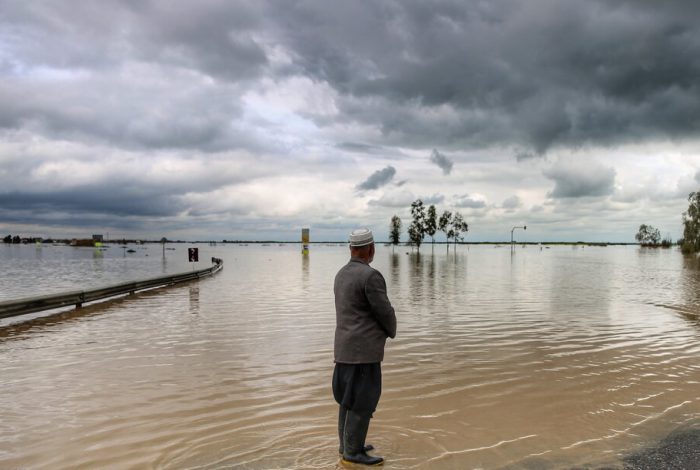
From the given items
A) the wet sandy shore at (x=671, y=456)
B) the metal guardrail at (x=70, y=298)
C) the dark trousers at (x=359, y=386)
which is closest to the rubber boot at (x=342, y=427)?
the dark trousers at (x=359, y=386)

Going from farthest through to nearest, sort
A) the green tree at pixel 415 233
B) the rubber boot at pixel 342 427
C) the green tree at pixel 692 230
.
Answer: the green tree at pixel 415 233
the green tree at pixel 692 230
the rubber boot at pixel 342 427

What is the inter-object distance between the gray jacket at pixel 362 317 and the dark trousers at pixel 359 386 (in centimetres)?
9

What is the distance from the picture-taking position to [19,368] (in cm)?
863

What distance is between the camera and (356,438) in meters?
4.69

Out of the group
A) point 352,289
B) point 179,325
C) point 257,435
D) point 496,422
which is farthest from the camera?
point 179,325

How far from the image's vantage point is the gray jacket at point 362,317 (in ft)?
14.8

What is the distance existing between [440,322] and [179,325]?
7603 millimetres

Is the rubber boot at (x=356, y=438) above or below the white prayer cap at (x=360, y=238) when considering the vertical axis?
below

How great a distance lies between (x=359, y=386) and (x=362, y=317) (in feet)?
2.18

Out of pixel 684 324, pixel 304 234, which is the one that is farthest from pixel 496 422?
pixel 304 234

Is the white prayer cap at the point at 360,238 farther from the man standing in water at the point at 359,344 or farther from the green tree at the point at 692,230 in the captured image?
the green tree at the point at 692,230

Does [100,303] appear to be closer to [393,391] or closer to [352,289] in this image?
[393,391]

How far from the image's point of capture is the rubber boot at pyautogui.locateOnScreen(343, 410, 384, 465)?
4.64m

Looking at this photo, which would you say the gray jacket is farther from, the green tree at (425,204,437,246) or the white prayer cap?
the green tree at (425,204,437,246)
